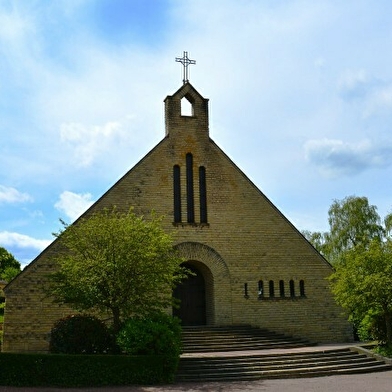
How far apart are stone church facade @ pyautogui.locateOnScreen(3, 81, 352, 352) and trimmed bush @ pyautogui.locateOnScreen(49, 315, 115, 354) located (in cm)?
760

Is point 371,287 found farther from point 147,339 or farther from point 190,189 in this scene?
point 190,189

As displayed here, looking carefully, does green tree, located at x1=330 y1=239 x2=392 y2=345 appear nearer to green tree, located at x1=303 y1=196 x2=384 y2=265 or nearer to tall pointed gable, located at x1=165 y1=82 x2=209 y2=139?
tall pointed gable, located at x1=165 y1=82 x2=209 y2=139

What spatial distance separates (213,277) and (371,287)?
7.78 m

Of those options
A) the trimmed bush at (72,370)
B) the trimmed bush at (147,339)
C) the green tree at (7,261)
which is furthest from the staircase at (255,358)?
the green tree at (7,261)

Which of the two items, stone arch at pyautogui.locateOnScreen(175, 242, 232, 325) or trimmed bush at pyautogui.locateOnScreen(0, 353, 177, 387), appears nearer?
trimmed bush at pyautogui.locateOnScreen(0, 353, 177, 387)

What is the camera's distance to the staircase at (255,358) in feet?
57.6

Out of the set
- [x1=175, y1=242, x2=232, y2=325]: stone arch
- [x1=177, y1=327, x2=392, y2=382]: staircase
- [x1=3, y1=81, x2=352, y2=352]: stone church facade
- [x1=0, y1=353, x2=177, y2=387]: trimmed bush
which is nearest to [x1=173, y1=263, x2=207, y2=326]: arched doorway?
[x1=3, y1=81, x2=352, y2=352]: stone church facade

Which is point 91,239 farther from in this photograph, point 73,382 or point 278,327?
point 278,327

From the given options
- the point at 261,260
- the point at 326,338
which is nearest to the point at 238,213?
the point at 261,260

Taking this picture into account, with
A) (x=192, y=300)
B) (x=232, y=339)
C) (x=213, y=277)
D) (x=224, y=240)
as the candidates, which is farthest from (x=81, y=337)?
(x=224, y=240)

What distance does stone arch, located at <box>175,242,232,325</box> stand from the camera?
24562 mm

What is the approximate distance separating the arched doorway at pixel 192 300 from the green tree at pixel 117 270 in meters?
6.48

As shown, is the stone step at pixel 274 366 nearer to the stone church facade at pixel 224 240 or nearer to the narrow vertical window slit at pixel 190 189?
the stone church facade at pixel 224 240

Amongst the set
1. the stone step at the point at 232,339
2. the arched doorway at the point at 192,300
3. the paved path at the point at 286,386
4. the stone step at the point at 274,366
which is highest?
the arched doorway at the point at 192,300
